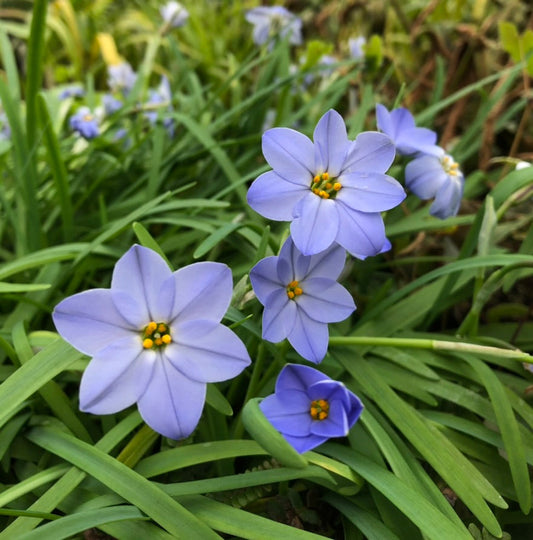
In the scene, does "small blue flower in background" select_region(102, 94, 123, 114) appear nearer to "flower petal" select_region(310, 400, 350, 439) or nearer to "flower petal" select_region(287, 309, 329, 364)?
"flower petal" select_region(287, 309, 329, 364)

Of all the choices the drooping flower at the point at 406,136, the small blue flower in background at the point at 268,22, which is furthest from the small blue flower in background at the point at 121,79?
the drooping flower at the point at 406,136

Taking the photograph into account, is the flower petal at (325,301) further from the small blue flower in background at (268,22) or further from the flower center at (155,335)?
the small blue flower in background at (268,22)

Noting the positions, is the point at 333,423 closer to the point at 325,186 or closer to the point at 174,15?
the point at 325,186

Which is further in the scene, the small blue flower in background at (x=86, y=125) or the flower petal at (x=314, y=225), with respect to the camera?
the small blue flower in background at (x=86, y=125)

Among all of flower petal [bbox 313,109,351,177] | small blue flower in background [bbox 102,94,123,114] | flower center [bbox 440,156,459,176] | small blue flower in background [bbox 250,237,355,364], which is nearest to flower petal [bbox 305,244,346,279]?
small blue flower in background [bbox 250,237,355,364]

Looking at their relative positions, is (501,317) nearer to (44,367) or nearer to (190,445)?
(190,445)

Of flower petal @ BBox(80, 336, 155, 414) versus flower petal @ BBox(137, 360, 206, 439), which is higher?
flower petal @ BBox(80, 336, 155, 414)
